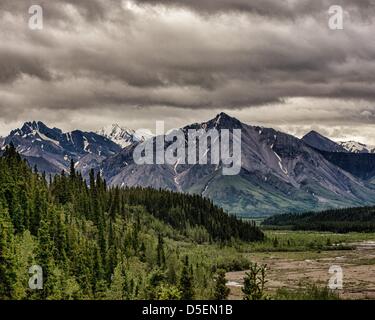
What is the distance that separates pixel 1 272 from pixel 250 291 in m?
47.0

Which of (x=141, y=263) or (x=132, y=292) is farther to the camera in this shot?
(x=141, y=263)

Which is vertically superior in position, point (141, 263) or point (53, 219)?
point (53, 219)

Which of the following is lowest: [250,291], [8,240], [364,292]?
[364,292]

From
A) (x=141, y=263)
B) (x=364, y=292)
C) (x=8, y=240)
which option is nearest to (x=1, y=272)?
(x=8, y=240)
